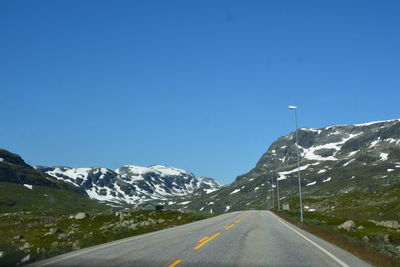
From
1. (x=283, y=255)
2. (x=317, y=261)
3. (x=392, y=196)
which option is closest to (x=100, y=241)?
(x=283, y=255)

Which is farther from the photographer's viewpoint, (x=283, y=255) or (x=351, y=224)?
(x=351, y=224)

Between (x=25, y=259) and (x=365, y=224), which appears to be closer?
(x=25, y=259)

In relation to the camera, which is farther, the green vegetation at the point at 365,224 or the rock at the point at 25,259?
the green vegetation at the point at 365,224

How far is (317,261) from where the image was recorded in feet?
43.2

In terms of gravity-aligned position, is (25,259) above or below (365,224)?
below

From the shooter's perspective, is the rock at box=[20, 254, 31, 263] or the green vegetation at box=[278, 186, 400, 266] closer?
the rock at box=[20, 254, 31, 263]

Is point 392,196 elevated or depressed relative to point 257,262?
elevated

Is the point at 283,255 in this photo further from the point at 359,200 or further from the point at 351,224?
the point at 359,200

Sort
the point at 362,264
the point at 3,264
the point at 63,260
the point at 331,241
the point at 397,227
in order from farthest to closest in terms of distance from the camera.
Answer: the point at 397,227, the point at 331,241, the point at 63,260, the point at 362,264, the point at 3,264

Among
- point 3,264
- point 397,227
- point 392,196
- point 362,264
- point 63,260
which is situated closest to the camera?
point 3,264

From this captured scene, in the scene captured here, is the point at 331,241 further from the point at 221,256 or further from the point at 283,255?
the point at 221,256

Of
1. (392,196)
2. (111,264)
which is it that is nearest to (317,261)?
(111,264)

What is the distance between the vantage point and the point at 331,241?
20.5m

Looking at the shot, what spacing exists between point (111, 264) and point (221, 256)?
3.88 meters
